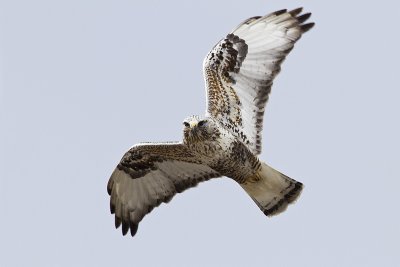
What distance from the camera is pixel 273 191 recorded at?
1272 centimetres

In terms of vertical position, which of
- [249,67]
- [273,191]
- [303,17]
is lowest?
[273,191]

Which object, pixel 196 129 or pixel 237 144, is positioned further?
pixel 237 144

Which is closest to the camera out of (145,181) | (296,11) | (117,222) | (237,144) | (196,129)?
(196,129)

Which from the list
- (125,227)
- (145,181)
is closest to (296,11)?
(145,181)

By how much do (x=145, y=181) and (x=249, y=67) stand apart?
2.29 metres

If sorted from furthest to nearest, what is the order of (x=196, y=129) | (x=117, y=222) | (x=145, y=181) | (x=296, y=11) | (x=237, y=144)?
(x=117, y=222) < (x=145, y=181) < (x=296, y=11) < (x=237, y=144) < (x=196, y=129)

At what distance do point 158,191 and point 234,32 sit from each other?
2617 mm

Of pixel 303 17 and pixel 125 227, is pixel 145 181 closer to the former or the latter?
pixel 125 227

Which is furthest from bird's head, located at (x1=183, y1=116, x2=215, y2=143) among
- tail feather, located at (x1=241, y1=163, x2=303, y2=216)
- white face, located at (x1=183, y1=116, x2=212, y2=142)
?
tail feather, located at (x1=241, y1=163, x2=303, y2=216)

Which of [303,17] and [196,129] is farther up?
[303,17]

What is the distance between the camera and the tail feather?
1258 cm

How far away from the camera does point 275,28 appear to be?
12797 mm

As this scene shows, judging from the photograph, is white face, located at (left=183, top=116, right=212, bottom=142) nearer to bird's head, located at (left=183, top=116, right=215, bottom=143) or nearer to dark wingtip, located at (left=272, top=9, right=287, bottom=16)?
bird's head, located at (left=183, top=116, right=215, bottom=143)

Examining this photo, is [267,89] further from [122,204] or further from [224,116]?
[122,204]
